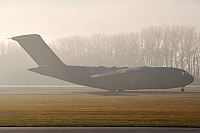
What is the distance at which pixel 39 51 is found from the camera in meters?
54.2

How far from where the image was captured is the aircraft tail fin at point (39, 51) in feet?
174

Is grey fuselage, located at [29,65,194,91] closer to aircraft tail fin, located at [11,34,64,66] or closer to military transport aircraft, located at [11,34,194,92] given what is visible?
military transport aircraft, located at [11,34,194,92]

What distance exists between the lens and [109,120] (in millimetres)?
22344

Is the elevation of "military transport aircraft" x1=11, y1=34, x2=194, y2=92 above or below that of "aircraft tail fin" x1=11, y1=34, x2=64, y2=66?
below

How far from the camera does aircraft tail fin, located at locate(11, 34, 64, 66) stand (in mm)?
53031

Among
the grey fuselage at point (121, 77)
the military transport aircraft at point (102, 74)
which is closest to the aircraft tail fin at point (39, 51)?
the military transport aircraft at point (102, 74)

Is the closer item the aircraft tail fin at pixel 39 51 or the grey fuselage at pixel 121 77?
the grey fuselage at pixel 121 77

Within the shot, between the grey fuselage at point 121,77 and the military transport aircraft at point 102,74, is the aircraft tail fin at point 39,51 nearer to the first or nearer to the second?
the military transport aircraft at point 102,74

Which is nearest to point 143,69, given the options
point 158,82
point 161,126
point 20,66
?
point 158,82

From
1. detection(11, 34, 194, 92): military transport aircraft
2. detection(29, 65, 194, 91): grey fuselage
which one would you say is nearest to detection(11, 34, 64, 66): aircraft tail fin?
detection(11, 34, 194, 92): military transport aircraft

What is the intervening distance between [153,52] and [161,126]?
8059cm

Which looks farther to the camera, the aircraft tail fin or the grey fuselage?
the aircraft tail fin

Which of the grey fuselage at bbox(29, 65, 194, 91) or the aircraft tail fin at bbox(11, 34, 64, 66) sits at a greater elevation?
the aircraft tail fin at bbox(11, 34, 64, 66)

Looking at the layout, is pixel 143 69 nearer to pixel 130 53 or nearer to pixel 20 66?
pixel 130 53
